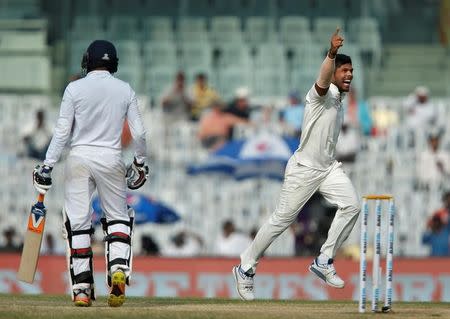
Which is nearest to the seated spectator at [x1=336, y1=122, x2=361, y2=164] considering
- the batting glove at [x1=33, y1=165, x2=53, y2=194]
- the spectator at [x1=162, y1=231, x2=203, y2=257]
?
the spectator at [x1=162, y1=231, x2=203, y2=257]

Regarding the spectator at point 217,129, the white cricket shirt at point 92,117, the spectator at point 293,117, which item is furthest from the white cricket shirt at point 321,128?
the spectator at point 217,129

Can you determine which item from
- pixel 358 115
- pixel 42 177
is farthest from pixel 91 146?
pixel 358 115

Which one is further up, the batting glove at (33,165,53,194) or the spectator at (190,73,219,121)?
the spectator at (190,73,219,121)

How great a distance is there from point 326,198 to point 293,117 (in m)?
11.6

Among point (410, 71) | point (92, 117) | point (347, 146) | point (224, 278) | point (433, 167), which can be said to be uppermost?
point (410, 71)

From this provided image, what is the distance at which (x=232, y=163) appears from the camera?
76.0 ft

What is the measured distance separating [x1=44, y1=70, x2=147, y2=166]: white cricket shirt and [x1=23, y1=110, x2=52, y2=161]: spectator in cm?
1258

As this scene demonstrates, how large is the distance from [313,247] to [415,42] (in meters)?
5.43

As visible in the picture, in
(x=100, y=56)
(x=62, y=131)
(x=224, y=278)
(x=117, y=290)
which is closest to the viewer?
(x=117, y=290)

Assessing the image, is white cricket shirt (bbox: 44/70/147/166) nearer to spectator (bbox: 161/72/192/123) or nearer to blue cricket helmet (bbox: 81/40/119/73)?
blue cricket helmet (bbox: 81/40/119/73)

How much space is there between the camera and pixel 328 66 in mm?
11414

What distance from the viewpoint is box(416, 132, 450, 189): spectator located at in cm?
2338

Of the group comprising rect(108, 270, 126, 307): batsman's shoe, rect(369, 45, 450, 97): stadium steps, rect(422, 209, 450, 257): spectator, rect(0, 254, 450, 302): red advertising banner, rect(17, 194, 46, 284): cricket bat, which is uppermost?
rect(369, 45, 450, 97): stadium steps

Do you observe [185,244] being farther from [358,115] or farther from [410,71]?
[410,71]
